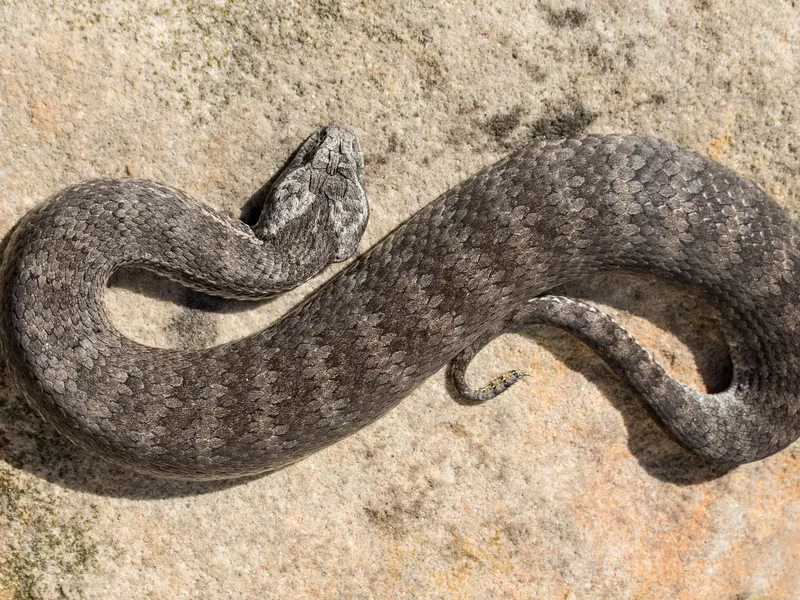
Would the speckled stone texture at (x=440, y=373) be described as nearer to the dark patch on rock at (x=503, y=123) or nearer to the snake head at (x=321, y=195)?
the dark patch on rock at (x=503, y=123)

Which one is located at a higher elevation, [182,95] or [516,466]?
[182,95]

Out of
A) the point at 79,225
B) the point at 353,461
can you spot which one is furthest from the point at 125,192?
the point at 353,461

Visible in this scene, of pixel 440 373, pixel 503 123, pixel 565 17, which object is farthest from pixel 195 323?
pixel 565 17

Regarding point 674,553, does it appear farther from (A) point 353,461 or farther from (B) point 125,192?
(B) point 125,192

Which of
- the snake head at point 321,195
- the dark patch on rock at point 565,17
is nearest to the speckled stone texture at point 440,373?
the dark patch on rock at point 565,17

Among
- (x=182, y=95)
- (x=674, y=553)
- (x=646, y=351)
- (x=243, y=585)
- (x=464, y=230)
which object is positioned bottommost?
(x=674, y=553)

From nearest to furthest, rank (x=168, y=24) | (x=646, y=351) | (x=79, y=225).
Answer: (x=79, y=225) < (x=168, y=24) < (x=646, y=351)
